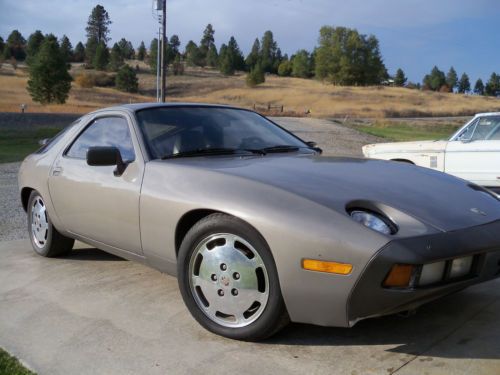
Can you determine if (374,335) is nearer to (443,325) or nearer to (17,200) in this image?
(443,325)

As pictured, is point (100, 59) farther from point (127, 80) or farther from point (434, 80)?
point (434, 80)

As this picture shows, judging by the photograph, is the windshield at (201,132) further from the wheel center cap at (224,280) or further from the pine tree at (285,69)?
the pine tree at (285,69)

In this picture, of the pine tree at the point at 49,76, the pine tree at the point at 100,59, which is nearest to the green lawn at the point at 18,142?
the pine tree at the point at 49,76

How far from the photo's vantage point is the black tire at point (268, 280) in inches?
111

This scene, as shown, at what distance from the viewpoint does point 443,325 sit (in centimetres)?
324

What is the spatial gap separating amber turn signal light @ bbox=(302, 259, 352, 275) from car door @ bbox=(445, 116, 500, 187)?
6.59 m

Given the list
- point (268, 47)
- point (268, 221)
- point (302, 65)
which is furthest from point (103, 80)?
point (268, 221)

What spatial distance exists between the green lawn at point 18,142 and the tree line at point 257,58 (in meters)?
54.5

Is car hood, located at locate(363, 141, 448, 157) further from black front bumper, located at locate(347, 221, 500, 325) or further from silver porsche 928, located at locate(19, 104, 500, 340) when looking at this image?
black front bumper, located at locate(347, 221, 500, 325)

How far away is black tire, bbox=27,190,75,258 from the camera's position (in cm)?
479

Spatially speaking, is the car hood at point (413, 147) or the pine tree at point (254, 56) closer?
the car hood at point (413, 147)

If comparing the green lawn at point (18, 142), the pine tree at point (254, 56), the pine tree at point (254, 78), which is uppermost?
the pine tree at point (254, 56)

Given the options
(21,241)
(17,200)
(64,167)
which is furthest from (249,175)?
(17,200)

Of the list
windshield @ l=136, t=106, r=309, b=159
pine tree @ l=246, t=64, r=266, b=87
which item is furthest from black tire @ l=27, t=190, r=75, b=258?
pine tree @ l=246, t=64, r=266, b=87
